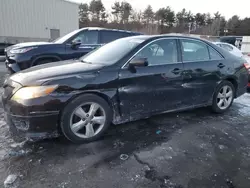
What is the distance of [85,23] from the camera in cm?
3875

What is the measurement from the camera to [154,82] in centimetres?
331

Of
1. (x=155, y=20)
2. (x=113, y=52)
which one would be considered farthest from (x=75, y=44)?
(x=155, y=20)

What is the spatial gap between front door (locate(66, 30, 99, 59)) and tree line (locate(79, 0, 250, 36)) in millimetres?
31472

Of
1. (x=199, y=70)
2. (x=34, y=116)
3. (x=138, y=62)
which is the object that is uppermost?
(x=138, y=62)

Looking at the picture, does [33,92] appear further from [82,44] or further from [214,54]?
[82,44]

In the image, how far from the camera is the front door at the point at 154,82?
3.11 metres

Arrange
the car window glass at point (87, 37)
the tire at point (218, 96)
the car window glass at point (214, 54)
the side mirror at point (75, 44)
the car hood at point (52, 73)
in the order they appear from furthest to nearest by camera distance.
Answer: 1. the car window glass at point (87, 37)
2. the side mirror at point (75, 44)
3. the tire at point (218, 96)
4. the car window glass at point (214, 54)
5. the car hood at point (52, 73)

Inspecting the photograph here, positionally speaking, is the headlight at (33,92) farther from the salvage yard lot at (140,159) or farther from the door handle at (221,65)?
the door handle at (221,65)

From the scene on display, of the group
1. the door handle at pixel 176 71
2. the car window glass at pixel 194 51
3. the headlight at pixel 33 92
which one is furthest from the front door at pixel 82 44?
the headlight at pixel 33 92

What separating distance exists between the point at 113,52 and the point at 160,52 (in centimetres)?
80

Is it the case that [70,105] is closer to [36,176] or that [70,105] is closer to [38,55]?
[36,176]

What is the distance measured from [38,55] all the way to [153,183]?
4.88 meters

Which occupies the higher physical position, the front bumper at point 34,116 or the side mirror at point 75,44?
the side mirror at point 75,44

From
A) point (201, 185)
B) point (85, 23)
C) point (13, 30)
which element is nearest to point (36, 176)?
point (201, 185)
